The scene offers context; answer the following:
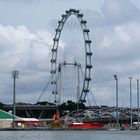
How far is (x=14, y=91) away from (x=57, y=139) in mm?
70229

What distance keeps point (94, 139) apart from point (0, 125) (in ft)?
298

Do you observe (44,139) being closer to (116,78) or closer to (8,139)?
(8,139)

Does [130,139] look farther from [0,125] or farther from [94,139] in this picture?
[0,125]

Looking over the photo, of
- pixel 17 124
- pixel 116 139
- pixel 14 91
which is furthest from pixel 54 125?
pixel 116 139

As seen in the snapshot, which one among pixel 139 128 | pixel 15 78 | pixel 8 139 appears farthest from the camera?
pixel 139 128

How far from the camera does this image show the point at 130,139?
112m

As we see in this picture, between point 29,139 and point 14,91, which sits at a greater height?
point 14,91

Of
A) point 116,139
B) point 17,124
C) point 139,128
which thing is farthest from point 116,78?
point 116,139

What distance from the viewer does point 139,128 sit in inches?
7712

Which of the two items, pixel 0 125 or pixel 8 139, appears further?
pixel 0 125

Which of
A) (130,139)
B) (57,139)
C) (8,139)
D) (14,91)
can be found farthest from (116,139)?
(14,91)

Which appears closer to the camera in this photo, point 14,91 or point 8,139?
point 8,139

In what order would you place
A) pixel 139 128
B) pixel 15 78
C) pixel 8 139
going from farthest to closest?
pixel 139 128
pixel 15 78
pixel 8 139

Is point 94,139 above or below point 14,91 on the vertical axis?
below
